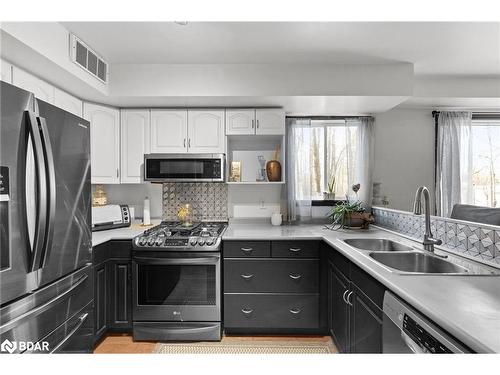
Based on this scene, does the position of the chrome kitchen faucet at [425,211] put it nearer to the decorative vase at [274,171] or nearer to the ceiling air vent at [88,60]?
the decorative vase at [274,171]

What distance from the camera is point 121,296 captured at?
8.14 ft

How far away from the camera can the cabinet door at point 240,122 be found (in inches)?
114

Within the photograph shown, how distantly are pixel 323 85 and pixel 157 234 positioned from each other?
6.32 ft

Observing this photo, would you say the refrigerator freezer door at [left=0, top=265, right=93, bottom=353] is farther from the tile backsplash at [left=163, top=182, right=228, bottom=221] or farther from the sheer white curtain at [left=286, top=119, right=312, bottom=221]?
the sheer white curtain at [left=286, top=119, right=312, bottom=221]

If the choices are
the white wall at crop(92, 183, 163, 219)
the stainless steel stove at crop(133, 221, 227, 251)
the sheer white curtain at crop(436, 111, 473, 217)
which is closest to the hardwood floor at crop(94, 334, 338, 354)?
the stainless steel stove at crop(133, 221, 227, 251)

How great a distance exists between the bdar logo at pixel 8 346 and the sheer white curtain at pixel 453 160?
11.2 ft

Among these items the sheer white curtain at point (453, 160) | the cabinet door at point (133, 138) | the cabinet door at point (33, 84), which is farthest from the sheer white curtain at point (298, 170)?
the cabinet door at point (33, 84)

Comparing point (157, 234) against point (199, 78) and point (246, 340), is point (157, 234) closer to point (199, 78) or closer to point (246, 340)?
point (246, 340)

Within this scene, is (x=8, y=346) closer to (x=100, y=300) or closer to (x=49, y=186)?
(x=49, y=186)

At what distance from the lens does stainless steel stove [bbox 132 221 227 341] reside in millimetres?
2457

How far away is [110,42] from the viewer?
7.22 ft

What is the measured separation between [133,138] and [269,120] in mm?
1351

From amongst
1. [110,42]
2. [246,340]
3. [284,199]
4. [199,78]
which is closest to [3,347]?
[246,340]

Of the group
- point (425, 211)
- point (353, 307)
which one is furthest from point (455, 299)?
point (425, 211)
